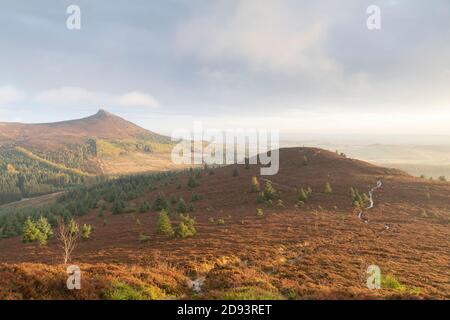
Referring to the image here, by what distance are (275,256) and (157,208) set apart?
170 feet

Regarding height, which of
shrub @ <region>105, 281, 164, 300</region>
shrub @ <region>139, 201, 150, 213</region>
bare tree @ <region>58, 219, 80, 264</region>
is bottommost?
shrub @ <region>139, 201, 150, 213</region>

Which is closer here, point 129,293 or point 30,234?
point 129,293

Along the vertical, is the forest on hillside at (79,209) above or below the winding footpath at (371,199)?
below

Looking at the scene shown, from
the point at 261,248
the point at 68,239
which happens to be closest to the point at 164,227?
the point at 261,248

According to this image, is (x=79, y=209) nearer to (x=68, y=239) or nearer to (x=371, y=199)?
(x=68, y=239)

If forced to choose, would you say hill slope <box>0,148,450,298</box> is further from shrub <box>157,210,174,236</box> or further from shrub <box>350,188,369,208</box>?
shrub <box>157,210,174,236</box>

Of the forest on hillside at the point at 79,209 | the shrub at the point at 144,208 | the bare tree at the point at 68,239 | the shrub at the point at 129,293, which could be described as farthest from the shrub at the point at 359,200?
the shrub at the point at 129,293

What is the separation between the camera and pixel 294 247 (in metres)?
31.6

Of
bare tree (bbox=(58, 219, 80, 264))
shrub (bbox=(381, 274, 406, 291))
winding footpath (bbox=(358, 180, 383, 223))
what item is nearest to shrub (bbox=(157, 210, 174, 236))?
bare tree (bbox=(58, 219, 80, 264))

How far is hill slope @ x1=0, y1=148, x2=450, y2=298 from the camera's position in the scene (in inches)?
711

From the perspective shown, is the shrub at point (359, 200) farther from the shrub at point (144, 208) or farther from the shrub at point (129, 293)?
the shrub at point (129, 293)

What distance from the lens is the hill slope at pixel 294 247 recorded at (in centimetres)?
1805

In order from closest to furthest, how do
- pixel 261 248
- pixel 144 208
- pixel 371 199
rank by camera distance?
pixel 261 248 → pixel 371 199 → pixel 144 208
